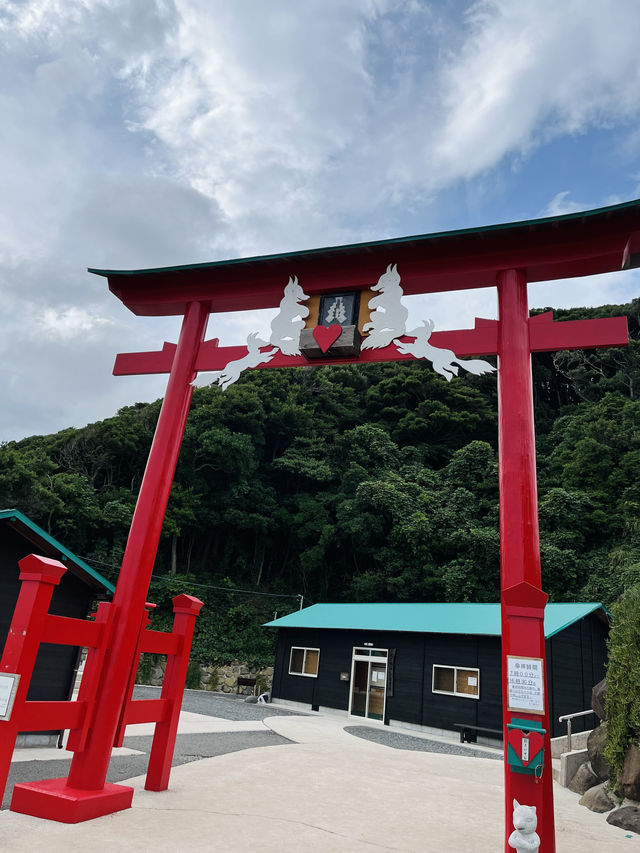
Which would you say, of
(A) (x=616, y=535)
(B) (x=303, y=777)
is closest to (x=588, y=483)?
(A) (x=616, y=535)

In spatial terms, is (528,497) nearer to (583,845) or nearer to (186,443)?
(583,845)

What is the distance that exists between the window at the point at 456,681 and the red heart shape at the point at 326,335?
476 inches

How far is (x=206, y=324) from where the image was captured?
21.1ft

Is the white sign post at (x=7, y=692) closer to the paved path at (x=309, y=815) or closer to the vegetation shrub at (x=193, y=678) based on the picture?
the paved path at (x=309, y=815)

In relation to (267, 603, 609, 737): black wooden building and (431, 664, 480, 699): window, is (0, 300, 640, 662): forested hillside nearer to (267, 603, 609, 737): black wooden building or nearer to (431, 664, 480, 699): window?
(267, 603, 609, 737): black wooden building

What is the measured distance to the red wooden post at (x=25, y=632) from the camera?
391 cm

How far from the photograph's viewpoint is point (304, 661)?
18.8 meters

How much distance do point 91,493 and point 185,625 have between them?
23.9 metres

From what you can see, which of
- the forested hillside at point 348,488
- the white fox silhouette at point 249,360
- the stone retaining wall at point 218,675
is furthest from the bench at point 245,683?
the white fox silhouette at point 249,360

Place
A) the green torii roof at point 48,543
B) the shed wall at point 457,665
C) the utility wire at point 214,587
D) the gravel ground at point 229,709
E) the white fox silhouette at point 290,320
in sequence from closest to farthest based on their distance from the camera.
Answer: the white fox silhouette at point 290,320, the green torii roof at point 48,543, the shed wall at point 457,665, the gravel ground at point 229,709, the utility wire at point 214,587

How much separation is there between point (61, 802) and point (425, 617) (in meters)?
13.5

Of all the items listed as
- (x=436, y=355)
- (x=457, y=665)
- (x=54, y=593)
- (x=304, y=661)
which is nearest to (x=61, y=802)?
(x=436, y=355)

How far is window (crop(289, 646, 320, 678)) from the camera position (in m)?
18.5

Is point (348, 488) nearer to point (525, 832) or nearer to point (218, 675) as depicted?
point (218, 675)
